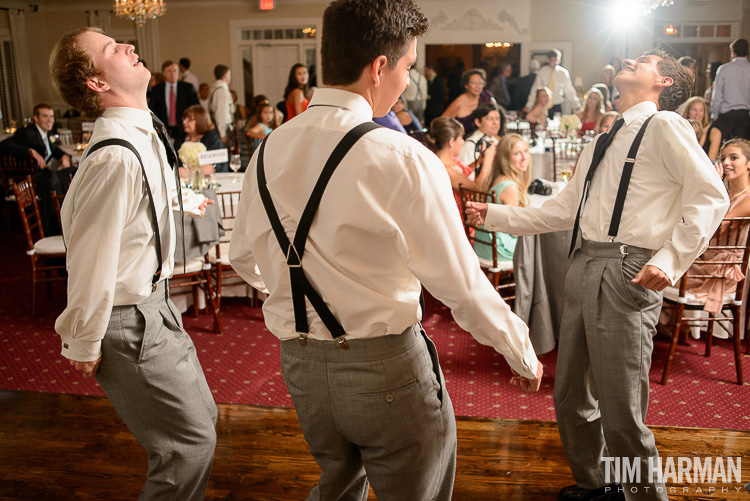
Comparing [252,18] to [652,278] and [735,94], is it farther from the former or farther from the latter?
[652,278]

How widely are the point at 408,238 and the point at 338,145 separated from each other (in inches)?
8.6

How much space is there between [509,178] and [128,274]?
2.76m

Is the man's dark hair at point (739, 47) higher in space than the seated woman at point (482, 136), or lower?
higher

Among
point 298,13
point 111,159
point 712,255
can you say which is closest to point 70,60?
point 111,159

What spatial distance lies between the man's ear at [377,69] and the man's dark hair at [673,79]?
120cm

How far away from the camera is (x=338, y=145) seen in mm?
1244

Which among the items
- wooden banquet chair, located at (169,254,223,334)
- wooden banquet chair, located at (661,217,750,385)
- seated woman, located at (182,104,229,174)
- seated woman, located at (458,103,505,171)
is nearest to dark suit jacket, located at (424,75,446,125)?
seated woman, located at (458,103,505,171)

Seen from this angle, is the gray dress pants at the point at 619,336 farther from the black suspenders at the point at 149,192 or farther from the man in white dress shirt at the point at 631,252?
the black suspenders at the point at 149,192

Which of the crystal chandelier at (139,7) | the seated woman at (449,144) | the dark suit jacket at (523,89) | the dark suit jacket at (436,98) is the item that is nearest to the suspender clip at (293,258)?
the seated woman at (449,144)

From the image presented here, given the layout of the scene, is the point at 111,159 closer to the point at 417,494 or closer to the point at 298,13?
the point at 417,494

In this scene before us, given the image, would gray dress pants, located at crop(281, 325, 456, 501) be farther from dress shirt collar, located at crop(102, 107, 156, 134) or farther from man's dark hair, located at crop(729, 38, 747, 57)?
man's dark hair, located at crop(729, 38, 747, 57)

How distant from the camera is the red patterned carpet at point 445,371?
314cm

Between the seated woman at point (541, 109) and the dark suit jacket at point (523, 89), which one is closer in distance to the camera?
the seated woman at point (541, 109)

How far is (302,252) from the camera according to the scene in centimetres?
131
